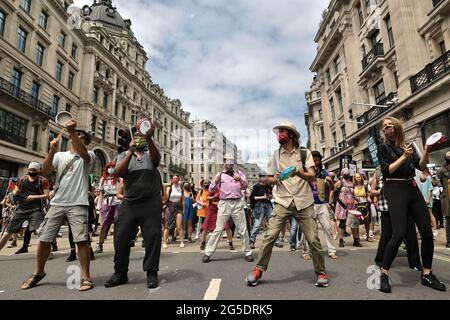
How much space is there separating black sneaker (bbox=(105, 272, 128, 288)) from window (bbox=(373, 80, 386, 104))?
2132cm

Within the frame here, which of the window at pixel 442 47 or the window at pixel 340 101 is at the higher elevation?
the window at pixel 340 101

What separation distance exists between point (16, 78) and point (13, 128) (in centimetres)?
398

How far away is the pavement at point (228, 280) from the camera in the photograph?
114 inches

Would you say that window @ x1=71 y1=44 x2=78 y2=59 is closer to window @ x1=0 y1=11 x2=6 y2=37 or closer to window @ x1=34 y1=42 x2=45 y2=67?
window @ x1=34 y1=42 x2=45 y2=67

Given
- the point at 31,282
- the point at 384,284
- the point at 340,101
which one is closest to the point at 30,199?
the point at 31,282

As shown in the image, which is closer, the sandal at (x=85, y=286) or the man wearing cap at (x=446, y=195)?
the sandal at (x=85, y=286)

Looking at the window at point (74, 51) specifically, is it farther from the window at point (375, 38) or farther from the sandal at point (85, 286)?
the sandal at point (85, 286)

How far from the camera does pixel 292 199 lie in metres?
3.48

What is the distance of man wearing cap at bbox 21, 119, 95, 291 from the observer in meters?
3.27

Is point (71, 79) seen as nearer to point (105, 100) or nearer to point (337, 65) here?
point (105, 100)

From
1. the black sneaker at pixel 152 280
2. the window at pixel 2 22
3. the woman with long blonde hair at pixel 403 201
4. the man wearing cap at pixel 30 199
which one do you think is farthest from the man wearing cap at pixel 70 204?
the window at pixel 2 22

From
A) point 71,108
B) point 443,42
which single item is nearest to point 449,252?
point 443,42

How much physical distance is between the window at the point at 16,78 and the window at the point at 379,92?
26.9 metres
